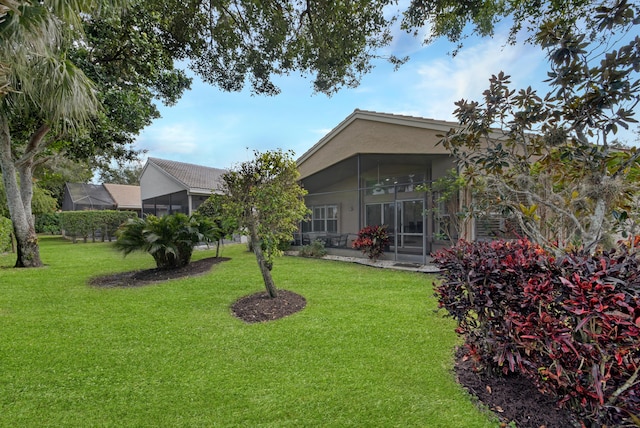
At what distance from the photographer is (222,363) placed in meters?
3.51

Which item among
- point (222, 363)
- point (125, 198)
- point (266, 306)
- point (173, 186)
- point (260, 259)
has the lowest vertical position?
point (222, 363)

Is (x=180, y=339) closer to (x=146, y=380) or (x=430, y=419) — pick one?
(x=146, y=380)

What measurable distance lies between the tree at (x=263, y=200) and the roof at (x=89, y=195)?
98.2 feet

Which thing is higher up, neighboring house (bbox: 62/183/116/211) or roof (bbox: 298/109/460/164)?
roof (bbox: 298/109/460/164)

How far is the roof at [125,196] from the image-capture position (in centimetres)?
3094

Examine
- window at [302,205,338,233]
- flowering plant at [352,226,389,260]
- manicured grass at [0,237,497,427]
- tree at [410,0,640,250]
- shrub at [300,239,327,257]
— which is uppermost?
tree at [410,0,640,250]

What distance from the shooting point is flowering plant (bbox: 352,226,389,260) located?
11.4m

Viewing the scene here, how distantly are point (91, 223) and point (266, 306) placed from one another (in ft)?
68.1

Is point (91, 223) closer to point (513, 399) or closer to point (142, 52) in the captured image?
point (142, 52)

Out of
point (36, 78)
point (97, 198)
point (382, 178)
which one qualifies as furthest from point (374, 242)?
point (97, 198)

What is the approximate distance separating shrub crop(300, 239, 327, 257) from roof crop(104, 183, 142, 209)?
24.8 metres

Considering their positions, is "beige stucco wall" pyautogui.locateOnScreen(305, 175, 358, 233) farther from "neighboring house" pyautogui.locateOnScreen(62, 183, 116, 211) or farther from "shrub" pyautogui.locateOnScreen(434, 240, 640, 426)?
"neighboring house" pyautogui.locateOnScreen(62, 183, 116, 211)

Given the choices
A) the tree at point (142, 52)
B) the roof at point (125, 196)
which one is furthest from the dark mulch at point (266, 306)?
the roof at point (125, 196)

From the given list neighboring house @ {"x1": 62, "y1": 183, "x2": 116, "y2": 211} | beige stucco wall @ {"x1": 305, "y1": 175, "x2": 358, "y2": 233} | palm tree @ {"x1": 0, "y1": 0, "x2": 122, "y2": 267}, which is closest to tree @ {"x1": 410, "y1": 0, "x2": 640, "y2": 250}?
palm tree @ {"x1": 0, "y1": 0, "x2": 122, "y2": 267}
